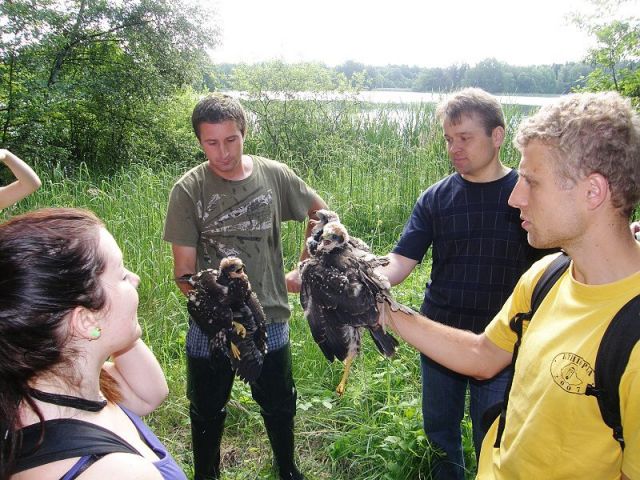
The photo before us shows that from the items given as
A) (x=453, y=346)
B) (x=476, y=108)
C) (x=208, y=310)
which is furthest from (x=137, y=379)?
(x=476, y=108)

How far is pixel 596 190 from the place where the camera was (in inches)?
61.6

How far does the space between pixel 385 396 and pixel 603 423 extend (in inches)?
110

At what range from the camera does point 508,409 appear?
5.77 feet

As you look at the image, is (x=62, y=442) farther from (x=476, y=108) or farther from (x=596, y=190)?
(x=476, y=108)

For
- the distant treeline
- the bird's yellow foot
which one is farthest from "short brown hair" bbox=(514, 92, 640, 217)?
the distant treeline

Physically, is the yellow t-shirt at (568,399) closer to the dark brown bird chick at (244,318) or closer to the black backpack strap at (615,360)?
the black backpack strap at (615,360)

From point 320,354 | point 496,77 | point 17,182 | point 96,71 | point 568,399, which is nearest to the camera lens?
point 568,399

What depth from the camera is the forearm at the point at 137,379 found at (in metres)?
1.82

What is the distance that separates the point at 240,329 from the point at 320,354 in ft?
7.34

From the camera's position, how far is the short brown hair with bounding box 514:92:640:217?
1535mm

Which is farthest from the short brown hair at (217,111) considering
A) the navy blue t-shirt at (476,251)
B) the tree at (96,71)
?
the tree at (96,71)

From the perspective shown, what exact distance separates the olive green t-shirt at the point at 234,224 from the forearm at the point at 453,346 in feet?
3.51

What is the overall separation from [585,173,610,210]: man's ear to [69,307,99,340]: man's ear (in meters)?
1.65

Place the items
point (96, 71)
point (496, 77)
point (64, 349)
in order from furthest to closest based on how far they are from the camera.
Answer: point (96, 71)
point (496, 77)
point (64, 349)
